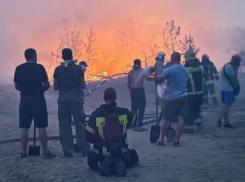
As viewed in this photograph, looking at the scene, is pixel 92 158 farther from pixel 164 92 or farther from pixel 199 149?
pixel 164 92

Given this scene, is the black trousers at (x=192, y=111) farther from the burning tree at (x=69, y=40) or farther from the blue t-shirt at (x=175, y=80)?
the burning tree at (x=69, y=40)

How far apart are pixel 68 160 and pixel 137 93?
3.59 m

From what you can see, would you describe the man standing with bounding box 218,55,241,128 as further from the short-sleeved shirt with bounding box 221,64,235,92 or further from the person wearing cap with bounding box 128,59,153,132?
the person wearing cap with bounding box 128,59,153,132

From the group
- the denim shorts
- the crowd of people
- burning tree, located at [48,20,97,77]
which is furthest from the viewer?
burning tree, located at [48,20,97,77]

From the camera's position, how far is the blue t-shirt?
7.15 m

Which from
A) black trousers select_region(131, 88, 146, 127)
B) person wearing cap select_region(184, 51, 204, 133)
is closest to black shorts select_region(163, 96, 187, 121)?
person wearing cap select_region(184, 51, 204, 133)

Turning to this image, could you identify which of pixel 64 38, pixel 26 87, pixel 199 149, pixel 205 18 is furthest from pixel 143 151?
pixel 205 18

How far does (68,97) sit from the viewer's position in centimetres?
660

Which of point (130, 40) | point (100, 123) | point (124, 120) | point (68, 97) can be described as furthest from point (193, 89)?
point (130, 40)

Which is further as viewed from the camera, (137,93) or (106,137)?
(137,93)

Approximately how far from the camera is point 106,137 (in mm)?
5402

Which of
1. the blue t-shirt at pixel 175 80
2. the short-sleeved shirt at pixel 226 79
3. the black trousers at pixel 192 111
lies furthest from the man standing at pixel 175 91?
the short-sleeved shirt at pixel 226 79

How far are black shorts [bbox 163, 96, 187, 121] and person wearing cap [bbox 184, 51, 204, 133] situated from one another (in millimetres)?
1398

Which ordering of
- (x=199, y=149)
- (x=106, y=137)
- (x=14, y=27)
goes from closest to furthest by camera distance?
1. (x=106, y=137)
2. (x=199, y=149)
3. (x=14, y=27)
